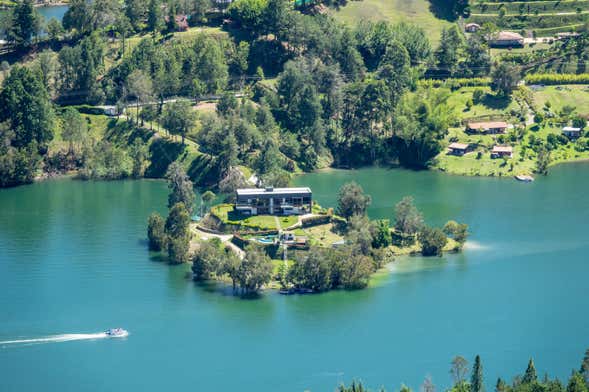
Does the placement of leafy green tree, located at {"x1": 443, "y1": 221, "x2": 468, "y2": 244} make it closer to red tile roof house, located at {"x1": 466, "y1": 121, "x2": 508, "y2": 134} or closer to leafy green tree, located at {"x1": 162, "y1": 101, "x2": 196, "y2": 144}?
red tile roof house, located at {"x1": 466, "y1": 121, "x2": 508, "y2": 134}

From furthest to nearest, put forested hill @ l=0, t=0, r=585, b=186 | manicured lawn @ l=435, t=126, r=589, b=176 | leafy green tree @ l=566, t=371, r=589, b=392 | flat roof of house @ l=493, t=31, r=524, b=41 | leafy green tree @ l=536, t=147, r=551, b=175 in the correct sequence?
flat roof of house @ l=493, t=31, r=524, b=41
manicured lawn @ l=435, t=126, r=589, b=176
leafy green tree @ l=536, t=147, r=551, b=175
forested hill @ l=0, t=0, r=585, b=186
leafy green tree @ l=566, t=371, r=589, b=392

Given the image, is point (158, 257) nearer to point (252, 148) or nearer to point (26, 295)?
point (26, 295)

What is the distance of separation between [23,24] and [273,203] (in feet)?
211

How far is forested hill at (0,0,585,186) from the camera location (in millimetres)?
151250

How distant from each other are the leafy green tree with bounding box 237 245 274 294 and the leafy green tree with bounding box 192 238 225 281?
12.0 feet

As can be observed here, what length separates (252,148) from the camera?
151750 mm

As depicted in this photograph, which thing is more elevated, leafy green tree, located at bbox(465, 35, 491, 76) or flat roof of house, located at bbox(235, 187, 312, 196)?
leafy green tree, located at bbox(465, 35, 491, 76)

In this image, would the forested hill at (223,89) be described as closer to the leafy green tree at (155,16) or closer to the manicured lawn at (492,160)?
the leafy green tree at (155,16)

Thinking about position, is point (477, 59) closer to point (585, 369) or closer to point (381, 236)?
point (381, 236)

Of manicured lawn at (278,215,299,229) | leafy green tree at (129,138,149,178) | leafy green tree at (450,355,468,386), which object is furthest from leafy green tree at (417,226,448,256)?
leafy green tree at (129,138,149,178)

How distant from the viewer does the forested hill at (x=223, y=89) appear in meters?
151

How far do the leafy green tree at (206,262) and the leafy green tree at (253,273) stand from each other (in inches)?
144

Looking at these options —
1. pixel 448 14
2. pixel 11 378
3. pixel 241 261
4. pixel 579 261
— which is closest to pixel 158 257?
pixel 241 261

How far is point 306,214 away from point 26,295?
30.6 metres
